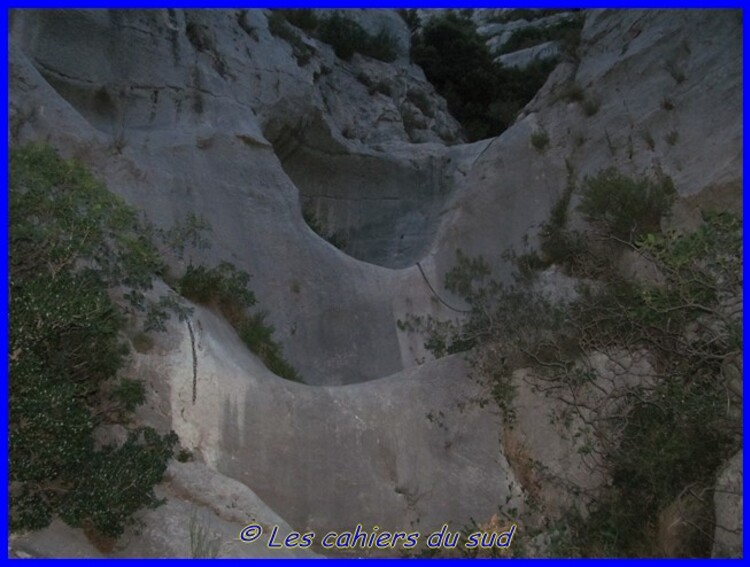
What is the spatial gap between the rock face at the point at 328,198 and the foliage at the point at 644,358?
2.05 ft

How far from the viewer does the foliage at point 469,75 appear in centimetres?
2492

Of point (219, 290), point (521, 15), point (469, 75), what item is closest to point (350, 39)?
point (469, 75)

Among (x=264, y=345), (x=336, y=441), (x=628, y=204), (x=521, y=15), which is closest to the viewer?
(x=336, y=441)

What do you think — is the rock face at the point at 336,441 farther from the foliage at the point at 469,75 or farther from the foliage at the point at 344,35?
the foliage at the point at 469,75

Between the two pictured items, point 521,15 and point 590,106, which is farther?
point 521,15

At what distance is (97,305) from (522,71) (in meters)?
21.0

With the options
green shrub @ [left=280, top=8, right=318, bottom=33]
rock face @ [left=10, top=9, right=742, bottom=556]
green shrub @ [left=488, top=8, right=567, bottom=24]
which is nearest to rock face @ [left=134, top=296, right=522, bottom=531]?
rock face @ [left=10, top=9, right=742, bottom=556]

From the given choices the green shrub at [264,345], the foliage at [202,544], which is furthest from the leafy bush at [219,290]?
the foliage at [202,544]

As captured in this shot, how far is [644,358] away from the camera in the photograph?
9.58 m

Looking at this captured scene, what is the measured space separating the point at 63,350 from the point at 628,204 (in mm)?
9067

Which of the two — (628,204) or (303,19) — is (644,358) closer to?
(628,204)

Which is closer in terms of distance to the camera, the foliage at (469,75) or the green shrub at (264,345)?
the green shrub at (264,345)

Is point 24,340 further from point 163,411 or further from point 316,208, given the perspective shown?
point 316,208

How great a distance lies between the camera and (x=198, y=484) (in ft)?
26.6
